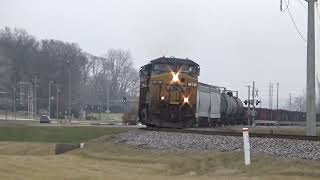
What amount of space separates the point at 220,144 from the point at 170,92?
44.5 feet

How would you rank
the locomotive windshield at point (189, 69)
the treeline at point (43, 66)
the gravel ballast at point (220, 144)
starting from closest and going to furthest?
the gravel ballast at point (220, 144), the locomotive windshield at point (189, 69), the treeline at point (43, 66)

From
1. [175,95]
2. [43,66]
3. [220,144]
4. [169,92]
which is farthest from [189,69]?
[43,66]

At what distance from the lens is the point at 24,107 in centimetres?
14062

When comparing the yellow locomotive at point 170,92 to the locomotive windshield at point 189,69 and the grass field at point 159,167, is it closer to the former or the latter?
the locomotive windshield at point 189,69

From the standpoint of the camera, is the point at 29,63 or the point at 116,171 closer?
the point at 116,171

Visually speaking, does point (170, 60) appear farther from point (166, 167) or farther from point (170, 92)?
point (166, 167)

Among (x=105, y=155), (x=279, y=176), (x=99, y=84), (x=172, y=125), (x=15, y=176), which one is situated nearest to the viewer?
(x=279, y=176)

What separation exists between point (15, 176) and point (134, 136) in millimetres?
12272

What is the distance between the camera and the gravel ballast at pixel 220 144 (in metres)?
15.4

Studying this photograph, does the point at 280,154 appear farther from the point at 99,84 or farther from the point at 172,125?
the point at 99,84

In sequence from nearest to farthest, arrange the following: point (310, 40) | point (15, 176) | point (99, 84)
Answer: point (15, 176) < point (310, 40) < point (99, 84)

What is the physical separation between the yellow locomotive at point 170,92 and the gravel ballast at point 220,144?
6241 millimetres

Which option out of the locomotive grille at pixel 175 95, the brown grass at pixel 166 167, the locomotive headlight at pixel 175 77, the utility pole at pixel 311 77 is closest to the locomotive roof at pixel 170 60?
the locomotive headlight at pixel 175 77

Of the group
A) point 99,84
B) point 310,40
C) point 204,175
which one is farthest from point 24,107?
point 204,175
